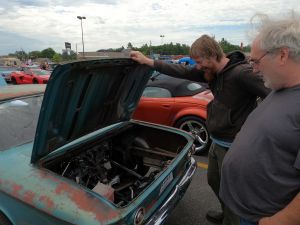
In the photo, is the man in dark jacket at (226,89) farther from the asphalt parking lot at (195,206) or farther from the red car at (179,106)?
the red car at (179,106)

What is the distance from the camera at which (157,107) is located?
5559 mm

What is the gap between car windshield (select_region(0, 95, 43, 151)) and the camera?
2662 mm

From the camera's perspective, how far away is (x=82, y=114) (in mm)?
2688

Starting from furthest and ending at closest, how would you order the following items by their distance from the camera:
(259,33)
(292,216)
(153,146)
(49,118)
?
1. (153,146)
2. (49,118)
3. (259,33)
4. (292,216)

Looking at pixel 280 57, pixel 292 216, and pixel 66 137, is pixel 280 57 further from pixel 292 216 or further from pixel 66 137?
pixel 66 137

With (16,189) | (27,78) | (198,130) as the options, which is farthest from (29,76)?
(16,189)

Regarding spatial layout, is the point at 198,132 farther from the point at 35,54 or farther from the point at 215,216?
the point at 35,54

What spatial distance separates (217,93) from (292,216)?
4.55 feet

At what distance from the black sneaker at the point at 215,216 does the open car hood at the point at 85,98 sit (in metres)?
1.41

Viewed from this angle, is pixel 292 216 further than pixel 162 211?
No

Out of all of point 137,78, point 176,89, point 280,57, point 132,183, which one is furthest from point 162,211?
point 176,89

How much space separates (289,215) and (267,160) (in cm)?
26

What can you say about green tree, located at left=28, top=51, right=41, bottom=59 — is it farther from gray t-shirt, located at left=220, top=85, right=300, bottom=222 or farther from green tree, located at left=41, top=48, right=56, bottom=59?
gray t-shirt, located at left=220, top=85, right=300, bottom=222

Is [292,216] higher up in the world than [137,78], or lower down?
lower down
